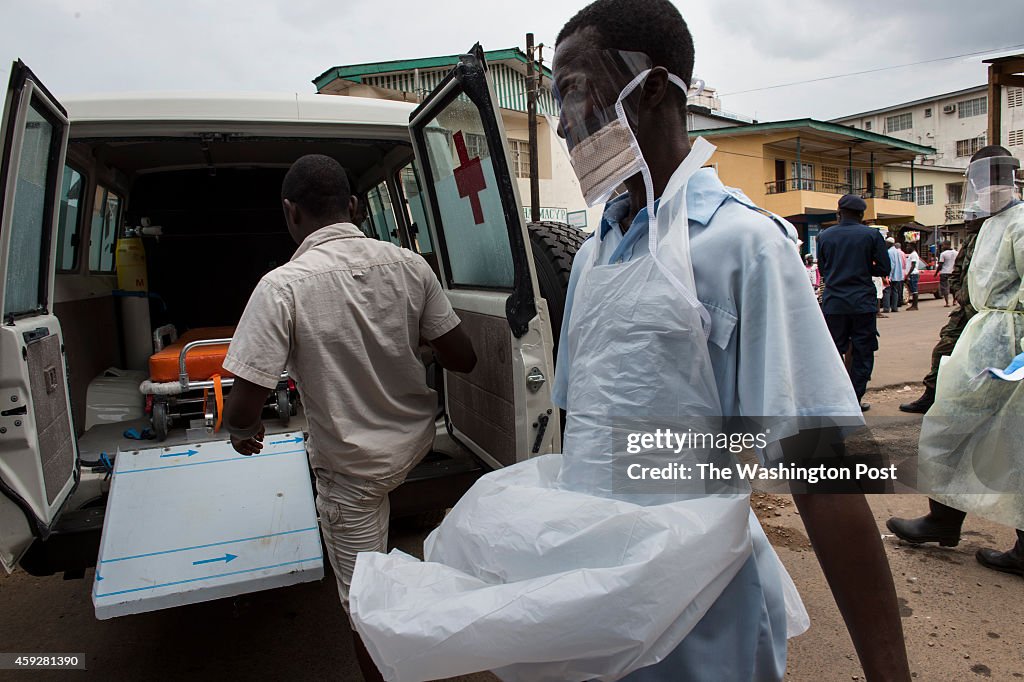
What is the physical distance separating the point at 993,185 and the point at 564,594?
12.1 feet

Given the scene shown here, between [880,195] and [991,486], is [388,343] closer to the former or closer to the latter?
[991,486]

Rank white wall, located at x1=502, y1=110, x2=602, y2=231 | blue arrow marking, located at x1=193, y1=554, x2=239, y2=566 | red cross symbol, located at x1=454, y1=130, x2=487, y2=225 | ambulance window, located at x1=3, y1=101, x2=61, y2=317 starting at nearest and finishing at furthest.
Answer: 1. ambulance window, located at x1=3, y1=101, x2=61, y2=317
2. blue arrow marking, located at x1=193, y1=554, x2=239, y2=566
3. red cross symbol, located at x1=454, y1=130, x2=487, y2=225
4. white wall, located at x1=502, y1=110, x2=602, y2=231

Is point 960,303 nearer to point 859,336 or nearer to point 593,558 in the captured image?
point 859,336

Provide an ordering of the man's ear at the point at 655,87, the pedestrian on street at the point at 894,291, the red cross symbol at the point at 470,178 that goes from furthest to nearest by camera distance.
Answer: the pedestrian on street at the point at 894,291, the red cross symbol at the point at 470,178, the man's ear at the point at 655,87

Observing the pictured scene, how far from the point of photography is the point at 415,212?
427 centimetres

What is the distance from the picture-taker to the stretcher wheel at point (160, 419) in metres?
3.28

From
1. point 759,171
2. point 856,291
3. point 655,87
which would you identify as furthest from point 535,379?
point 759,171

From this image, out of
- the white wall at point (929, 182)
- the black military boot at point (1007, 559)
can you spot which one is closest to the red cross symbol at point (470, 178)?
the black military boot at point (1007, 559)

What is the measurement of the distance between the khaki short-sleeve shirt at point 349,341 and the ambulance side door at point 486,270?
0.99 ft

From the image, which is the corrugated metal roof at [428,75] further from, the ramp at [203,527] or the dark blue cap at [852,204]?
the ramp at [203,527]

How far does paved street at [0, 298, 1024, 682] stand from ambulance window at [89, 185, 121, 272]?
1.96 meters

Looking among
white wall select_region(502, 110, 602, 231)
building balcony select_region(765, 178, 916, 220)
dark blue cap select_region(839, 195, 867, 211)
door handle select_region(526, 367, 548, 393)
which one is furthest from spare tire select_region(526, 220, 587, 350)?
building balcony select_region(765, 178, 916, 220)

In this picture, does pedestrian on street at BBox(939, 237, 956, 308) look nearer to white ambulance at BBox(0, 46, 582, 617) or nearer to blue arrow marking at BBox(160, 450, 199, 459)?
white ambulance at BBox(0, 46, 582, 617)

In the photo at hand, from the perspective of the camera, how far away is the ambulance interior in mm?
3379
